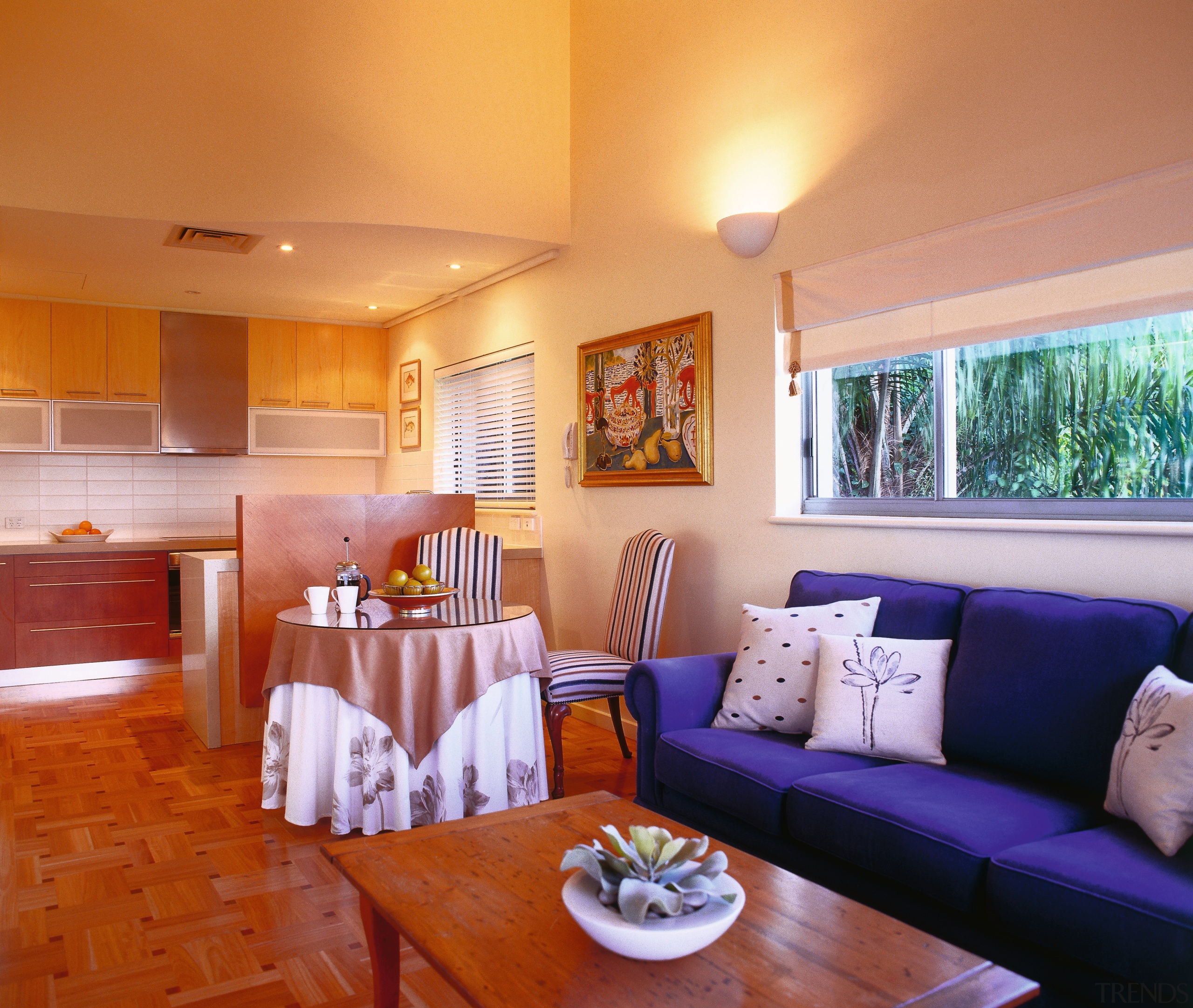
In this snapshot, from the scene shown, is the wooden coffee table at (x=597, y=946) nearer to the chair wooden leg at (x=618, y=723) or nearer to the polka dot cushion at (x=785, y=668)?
the polka dot cushion at (x=785, y=668)

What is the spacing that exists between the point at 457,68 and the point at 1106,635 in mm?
3958

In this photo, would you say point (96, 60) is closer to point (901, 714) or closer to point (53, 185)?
point (53, 185)

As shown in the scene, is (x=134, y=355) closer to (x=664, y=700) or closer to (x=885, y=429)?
(x=664, y=700)

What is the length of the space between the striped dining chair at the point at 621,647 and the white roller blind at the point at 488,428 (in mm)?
1472

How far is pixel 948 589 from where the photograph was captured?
108 inches

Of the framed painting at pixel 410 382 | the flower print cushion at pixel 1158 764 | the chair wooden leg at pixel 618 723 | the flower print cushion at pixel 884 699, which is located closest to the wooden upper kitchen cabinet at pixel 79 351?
the framed painting at pixel 410 382

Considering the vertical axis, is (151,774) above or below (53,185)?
below

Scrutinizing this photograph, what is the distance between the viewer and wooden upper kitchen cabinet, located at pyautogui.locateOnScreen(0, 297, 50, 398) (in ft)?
19.5

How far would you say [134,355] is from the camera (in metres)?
6.29

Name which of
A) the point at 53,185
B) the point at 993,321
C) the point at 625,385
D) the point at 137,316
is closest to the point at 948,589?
the point at 993,321

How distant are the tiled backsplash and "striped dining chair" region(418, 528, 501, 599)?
1791 millimetres

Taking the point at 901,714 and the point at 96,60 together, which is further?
the point at 96,60

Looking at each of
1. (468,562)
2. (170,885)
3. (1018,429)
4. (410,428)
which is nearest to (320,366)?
(410,428)

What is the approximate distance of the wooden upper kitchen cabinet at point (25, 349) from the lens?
595 cm
